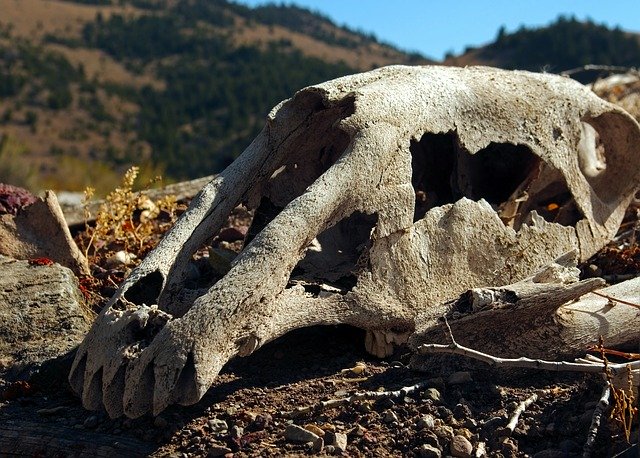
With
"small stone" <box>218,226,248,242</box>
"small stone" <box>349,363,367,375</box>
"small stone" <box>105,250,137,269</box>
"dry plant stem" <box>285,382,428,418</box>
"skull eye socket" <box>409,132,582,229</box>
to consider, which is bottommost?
"dry plant stem" <box>285,382,428,418</box>

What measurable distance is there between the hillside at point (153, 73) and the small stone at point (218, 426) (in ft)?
153

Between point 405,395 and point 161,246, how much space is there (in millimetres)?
1309

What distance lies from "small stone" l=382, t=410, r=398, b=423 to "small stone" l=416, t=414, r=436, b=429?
0.33 ft

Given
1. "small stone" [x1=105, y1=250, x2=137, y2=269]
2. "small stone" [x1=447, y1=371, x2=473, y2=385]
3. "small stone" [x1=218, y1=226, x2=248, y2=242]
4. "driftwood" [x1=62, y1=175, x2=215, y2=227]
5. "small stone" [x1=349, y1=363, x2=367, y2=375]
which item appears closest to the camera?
"small stone" [x1=447, y1=371, x2=473, y2=385]

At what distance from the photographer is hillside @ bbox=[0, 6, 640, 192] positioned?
52.9 m

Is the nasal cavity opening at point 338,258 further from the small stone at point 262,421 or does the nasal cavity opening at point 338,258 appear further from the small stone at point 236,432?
the small stone at point 236,432

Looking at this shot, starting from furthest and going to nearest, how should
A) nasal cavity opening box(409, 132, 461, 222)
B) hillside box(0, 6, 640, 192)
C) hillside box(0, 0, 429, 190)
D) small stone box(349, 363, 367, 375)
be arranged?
1. hillside box(0, 0, 429, 190)
2. hillside box(0, 6, 640, 192)
3. nasal cavity opening box(409, 132, 461, 222)
4. small stone box(349, 363, 367, 375)

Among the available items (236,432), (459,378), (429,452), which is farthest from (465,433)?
(236,432)

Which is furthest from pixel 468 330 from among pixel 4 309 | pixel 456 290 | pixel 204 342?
pixel 4 309

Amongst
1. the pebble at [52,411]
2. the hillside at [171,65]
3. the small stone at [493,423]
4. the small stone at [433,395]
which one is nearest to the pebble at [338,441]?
the small stone at [433,395]

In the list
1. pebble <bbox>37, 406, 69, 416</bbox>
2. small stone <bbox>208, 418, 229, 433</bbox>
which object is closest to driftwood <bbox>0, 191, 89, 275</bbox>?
pebble <bbox>37, 406, 69, 416</bbox>

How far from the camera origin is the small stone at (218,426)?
3654mm

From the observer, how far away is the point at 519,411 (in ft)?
12.0

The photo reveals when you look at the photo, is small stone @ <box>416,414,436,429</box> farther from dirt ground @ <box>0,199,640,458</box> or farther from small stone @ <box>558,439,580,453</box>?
small stone @ <box>558,439,580,453</box>
